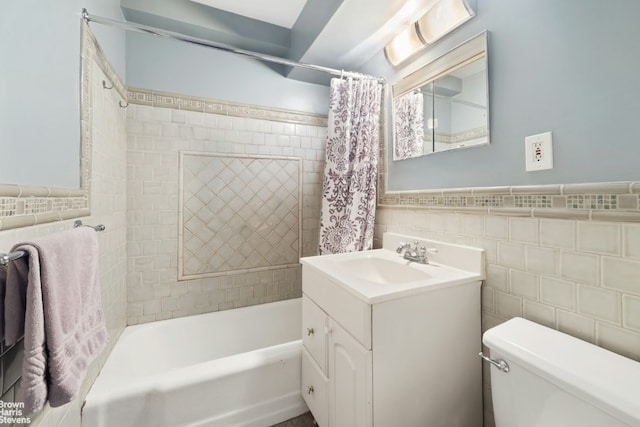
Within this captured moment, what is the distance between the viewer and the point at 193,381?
1.17 m

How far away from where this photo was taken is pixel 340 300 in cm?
100

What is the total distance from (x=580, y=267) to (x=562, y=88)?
60 centimetres

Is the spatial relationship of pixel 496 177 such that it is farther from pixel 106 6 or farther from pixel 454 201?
pixel 106 6

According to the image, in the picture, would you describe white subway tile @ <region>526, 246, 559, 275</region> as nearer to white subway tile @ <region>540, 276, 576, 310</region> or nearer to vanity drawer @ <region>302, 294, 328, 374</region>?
white subway tile @ <region>540, 276, 576, 310</region>

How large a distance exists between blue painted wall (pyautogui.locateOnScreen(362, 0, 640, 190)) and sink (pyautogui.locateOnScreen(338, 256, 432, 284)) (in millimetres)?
522

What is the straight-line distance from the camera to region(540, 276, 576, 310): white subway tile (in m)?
0.84

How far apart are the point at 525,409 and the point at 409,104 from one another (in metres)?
1.46

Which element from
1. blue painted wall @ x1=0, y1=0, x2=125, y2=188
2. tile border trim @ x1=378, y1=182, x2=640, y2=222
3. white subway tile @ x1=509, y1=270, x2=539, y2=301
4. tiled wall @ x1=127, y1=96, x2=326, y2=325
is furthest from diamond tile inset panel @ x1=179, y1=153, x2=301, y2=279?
white subway tile @ x1=509, y1=270, x2=539, y2=301

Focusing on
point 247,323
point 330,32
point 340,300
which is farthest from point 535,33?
point 247,323

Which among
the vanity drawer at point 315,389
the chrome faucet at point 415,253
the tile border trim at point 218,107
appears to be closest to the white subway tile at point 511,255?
the chrome faucet at point 415,253

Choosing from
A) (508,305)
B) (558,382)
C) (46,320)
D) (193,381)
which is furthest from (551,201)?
(193,381)

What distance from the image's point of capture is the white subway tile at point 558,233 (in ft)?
2.73

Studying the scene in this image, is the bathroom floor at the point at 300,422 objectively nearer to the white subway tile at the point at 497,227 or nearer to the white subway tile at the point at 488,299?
the white subway tile at the point at 488,299

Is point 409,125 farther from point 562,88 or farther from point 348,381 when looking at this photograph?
point 348,381
